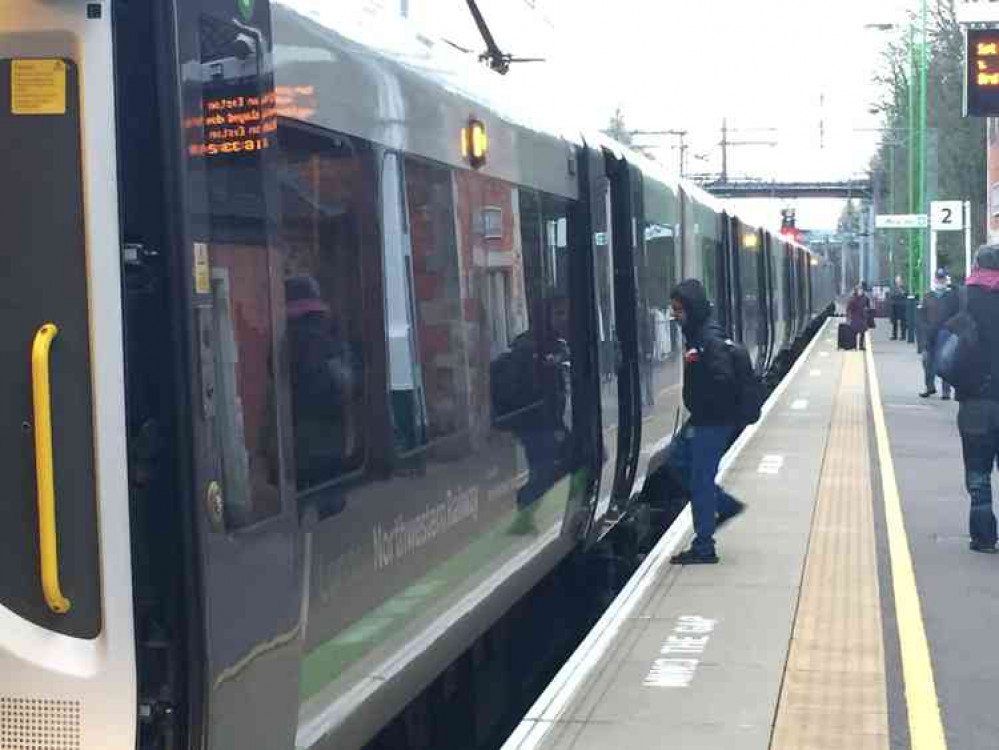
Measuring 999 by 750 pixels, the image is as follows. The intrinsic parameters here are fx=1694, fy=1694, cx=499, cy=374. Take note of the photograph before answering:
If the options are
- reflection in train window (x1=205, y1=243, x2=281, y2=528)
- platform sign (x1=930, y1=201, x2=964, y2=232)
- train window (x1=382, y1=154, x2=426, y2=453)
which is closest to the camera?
reflection in train window (x1=205, y1=243, x2=281, y2=528)

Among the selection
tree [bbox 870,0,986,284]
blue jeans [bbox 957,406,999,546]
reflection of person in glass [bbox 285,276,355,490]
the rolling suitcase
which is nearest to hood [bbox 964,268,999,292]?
blue jeans [bbox 957,406,999,546]

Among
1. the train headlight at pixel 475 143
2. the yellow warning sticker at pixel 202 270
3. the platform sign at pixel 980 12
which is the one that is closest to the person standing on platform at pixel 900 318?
the platform sign at pixel 980 12

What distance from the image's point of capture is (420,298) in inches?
214

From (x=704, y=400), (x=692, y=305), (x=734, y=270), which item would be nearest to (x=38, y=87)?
(x=692, y=305)

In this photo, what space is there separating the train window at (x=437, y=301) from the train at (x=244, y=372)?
0.02m

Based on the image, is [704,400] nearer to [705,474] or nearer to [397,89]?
[705,474]

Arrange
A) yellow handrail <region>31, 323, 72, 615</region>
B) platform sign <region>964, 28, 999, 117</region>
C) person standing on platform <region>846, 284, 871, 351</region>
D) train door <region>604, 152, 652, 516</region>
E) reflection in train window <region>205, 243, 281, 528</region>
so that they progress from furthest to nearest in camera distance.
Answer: person standing on platform <region>846, 284, 871, 351</region> → platform sign <region>964, 28, 999, 117</region> → train door <region>604, 152, 652, 516</region> → reflection in train window <region>205, 243, 281, 528</region> → yellow handrail <region>31, 323, 72, 615</region>

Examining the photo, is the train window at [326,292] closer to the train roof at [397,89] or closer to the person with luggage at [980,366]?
the train roof at [397,89]

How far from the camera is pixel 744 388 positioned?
9.19m

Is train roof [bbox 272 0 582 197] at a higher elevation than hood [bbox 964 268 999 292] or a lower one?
higher

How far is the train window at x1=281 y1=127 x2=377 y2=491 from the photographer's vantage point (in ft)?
13.8

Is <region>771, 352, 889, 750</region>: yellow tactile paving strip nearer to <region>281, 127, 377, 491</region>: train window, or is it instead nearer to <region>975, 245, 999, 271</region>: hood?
<region>975, 245, 999, 271</region>: hood

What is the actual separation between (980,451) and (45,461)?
7.28 m

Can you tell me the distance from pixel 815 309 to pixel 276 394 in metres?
53.5
